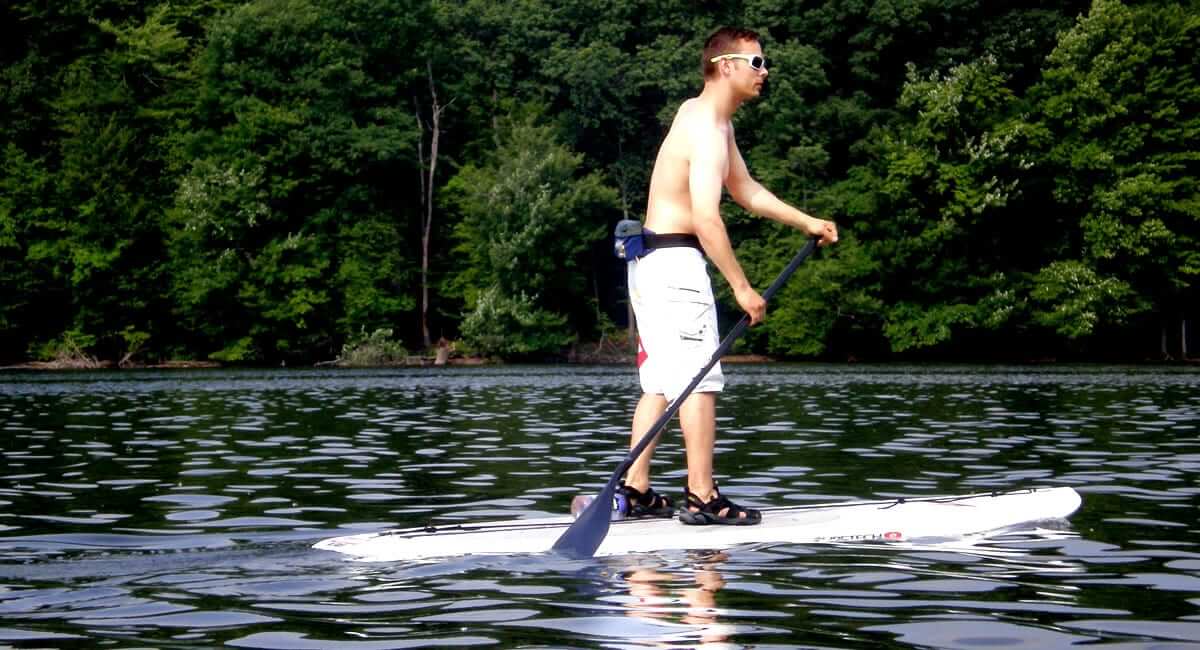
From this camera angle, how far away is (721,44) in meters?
9.10

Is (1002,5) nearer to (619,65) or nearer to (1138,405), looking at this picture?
(619,65)

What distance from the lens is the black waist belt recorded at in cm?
894

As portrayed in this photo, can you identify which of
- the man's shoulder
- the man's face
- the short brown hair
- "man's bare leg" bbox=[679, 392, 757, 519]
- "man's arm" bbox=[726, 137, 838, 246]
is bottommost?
"man's bare leg" bbox=[679, 392, 757, 519]

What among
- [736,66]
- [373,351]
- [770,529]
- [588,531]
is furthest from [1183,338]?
[588,531]

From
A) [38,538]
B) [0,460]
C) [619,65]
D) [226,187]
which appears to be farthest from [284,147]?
[38,538]

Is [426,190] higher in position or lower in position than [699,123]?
higher

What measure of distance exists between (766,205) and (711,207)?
46 cm

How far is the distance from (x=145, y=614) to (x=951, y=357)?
5315 cm

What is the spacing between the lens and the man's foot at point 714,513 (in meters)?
8.66

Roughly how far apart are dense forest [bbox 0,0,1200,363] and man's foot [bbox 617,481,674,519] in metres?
45.2

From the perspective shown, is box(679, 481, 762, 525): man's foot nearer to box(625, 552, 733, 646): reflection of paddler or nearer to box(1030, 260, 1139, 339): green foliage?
box(625, 552, 733, 646): reflection of paddler

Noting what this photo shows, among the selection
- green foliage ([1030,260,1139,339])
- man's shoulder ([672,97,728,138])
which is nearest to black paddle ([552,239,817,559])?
man's shoulder ([672,97,728,138])

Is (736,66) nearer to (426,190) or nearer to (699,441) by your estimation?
(699,441)

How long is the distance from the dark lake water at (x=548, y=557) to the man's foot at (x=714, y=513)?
Answer: 13.3 inches
